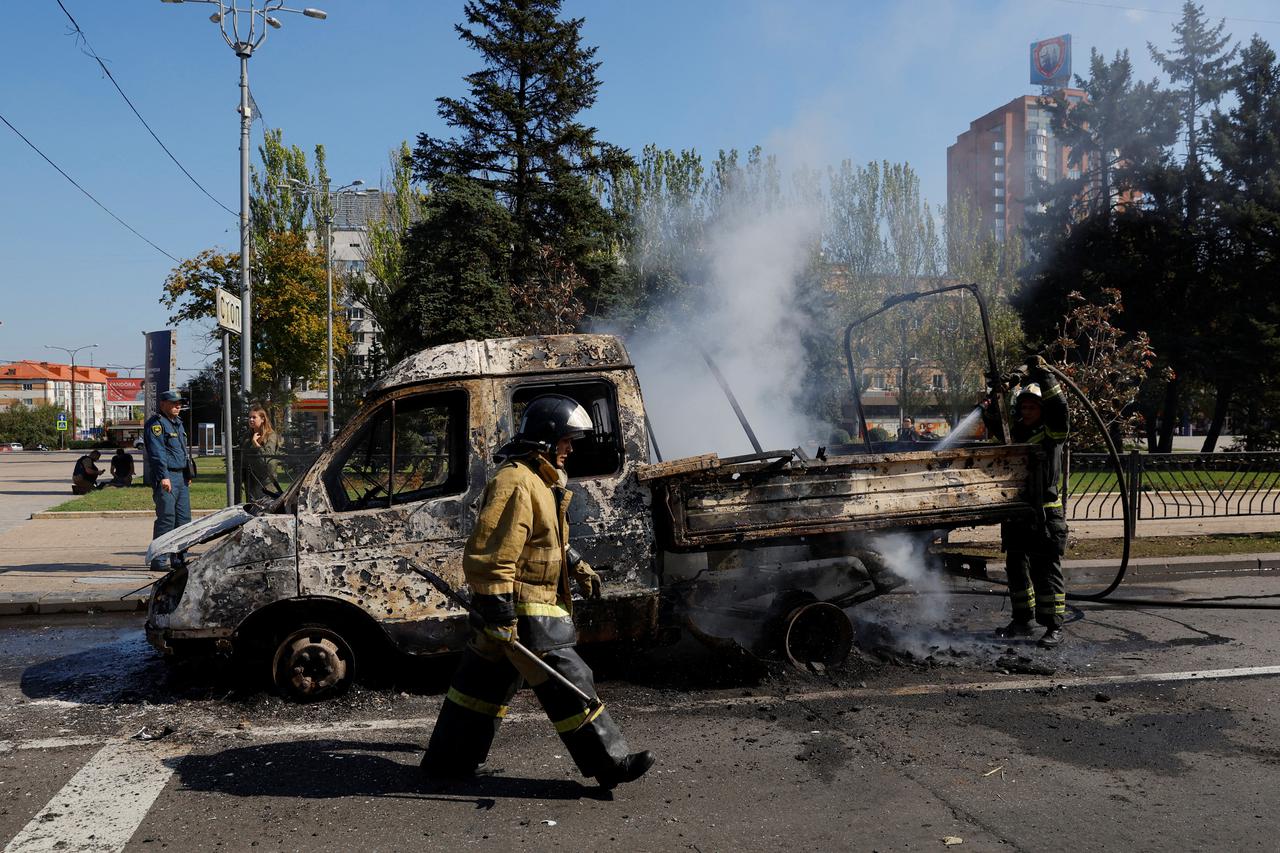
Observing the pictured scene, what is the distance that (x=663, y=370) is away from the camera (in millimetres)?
8180

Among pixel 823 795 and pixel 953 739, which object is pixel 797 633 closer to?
pixel 953 739

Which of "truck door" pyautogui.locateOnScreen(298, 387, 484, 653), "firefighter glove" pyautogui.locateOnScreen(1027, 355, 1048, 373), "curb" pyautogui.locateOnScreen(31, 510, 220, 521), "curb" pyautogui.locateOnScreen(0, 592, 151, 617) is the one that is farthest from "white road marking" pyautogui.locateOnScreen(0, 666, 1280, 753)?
"curb" pyautogui.locateOnScreen(31, 510, 220, 521)

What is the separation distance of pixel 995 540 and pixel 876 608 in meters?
4.78

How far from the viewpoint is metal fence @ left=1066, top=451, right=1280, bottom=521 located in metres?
12.5

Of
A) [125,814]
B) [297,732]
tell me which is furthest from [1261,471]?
[125,814]

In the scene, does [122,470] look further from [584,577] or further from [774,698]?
[584,577]

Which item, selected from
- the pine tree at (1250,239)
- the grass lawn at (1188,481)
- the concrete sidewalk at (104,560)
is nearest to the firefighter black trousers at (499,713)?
the concrete sidewalk at (104,560)

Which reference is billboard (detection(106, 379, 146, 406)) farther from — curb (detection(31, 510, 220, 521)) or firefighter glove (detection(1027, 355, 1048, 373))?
firefighter glove (detection(1027, 355, 1048, 373))

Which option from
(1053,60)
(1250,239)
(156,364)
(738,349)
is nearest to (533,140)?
(156,364)

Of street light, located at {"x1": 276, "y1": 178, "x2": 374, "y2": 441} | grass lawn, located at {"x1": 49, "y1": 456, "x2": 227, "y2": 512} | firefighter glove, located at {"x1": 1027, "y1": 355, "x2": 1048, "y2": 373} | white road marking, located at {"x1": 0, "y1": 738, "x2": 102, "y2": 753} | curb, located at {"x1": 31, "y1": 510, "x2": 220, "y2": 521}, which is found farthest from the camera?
street light, located at {"x1": 276, "y1": 178, "x2": 374, "y2": 441}

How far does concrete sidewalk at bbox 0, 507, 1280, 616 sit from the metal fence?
0.19 m

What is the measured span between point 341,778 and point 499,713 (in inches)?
32.4

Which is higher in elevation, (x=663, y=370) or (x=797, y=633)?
(x=663, y=370)

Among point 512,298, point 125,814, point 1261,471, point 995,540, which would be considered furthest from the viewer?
point 512,298
